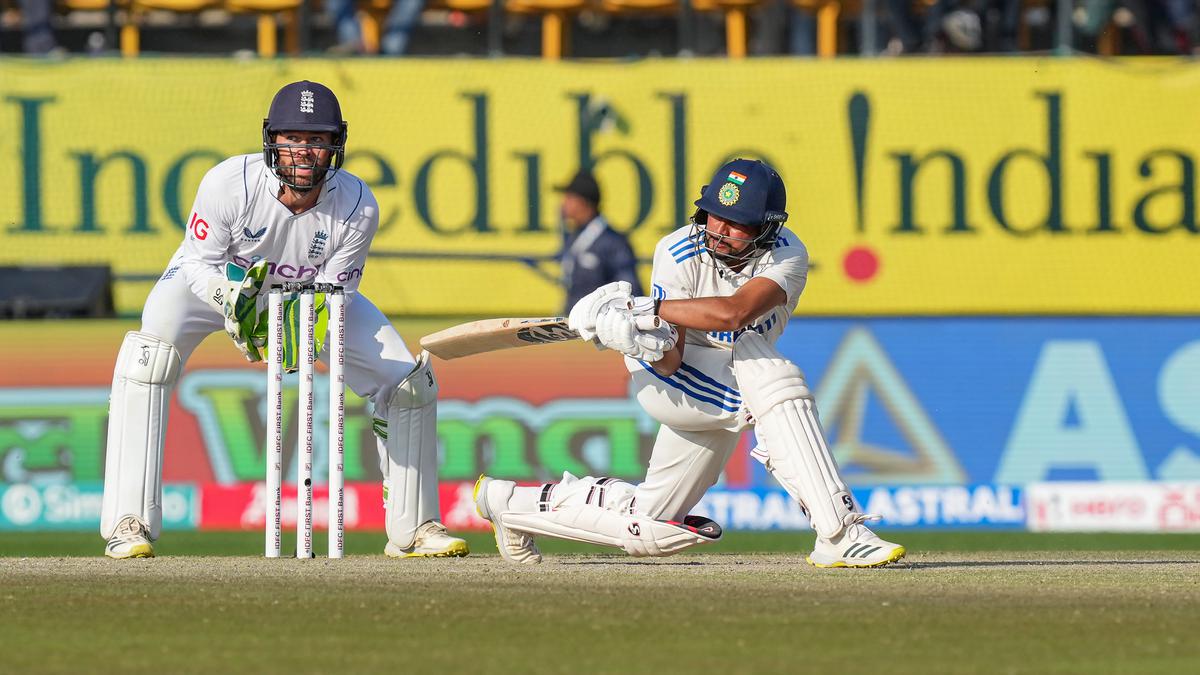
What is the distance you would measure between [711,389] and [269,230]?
178 centimetres

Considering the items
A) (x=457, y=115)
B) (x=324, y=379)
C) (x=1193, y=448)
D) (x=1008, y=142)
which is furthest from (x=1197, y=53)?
(x=324, y=379)

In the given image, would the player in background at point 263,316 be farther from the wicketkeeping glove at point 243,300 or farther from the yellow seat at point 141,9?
the yellow seat at point 141,9

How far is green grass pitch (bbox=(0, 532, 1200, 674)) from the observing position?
182 inches

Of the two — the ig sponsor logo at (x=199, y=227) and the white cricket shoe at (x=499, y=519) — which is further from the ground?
the ig sponsor logo at (x=199, y=227)

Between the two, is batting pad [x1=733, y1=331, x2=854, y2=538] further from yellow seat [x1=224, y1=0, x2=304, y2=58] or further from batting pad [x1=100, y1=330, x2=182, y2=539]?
yellow seat [x1=224, y1=0, x2=304, y2=58]

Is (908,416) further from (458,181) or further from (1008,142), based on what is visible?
(458,181)

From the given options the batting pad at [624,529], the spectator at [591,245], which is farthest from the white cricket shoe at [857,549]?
the spectator at [591,245]

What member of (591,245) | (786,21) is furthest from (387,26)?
(591,245)

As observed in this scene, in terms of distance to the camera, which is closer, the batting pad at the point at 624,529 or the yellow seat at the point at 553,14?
the batting pad at the point at 624,529

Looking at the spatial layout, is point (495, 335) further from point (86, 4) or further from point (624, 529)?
point (86, 4)

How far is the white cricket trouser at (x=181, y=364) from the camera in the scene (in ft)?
24.0

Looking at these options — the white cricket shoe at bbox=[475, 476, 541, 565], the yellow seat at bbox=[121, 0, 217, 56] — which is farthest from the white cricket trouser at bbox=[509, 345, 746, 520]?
the yellow seat at bbox=[121, 0, 217, 56]

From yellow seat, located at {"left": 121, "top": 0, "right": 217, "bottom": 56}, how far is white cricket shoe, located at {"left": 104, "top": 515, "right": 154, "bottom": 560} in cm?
685

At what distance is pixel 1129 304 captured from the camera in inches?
517
